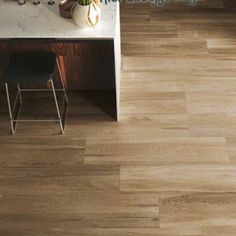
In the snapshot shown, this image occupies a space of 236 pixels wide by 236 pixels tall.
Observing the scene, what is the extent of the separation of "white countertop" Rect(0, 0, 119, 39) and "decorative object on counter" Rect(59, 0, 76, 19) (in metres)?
0.03

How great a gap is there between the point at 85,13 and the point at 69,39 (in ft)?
0.58

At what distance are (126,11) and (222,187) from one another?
7.26ft

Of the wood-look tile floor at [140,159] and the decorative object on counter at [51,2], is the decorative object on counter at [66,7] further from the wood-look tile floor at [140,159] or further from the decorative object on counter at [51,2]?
the wood-look tile floor at [140,159]

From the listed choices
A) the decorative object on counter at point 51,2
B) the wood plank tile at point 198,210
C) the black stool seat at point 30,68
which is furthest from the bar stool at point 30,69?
the wood plank tile at point 198,210

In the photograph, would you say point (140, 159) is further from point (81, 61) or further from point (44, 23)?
point (44, 23)

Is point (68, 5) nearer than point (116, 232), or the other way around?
point (116, 232)

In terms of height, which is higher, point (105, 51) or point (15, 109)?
point (105, 51)

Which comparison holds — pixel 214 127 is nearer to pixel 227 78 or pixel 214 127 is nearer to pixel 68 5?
pixel 227 78

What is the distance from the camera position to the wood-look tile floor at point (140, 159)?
2164 mm

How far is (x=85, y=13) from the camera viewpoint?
2.18 meters

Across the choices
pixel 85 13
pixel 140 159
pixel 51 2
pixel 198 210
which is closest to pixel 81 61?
pixel 51 2

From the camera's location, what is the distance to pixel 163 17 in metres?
3.68

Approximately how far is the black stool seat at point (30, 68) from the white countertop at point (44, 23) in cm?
22

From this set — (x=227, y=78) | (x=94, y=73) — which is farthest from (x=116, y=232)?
(x=227, y=78)
